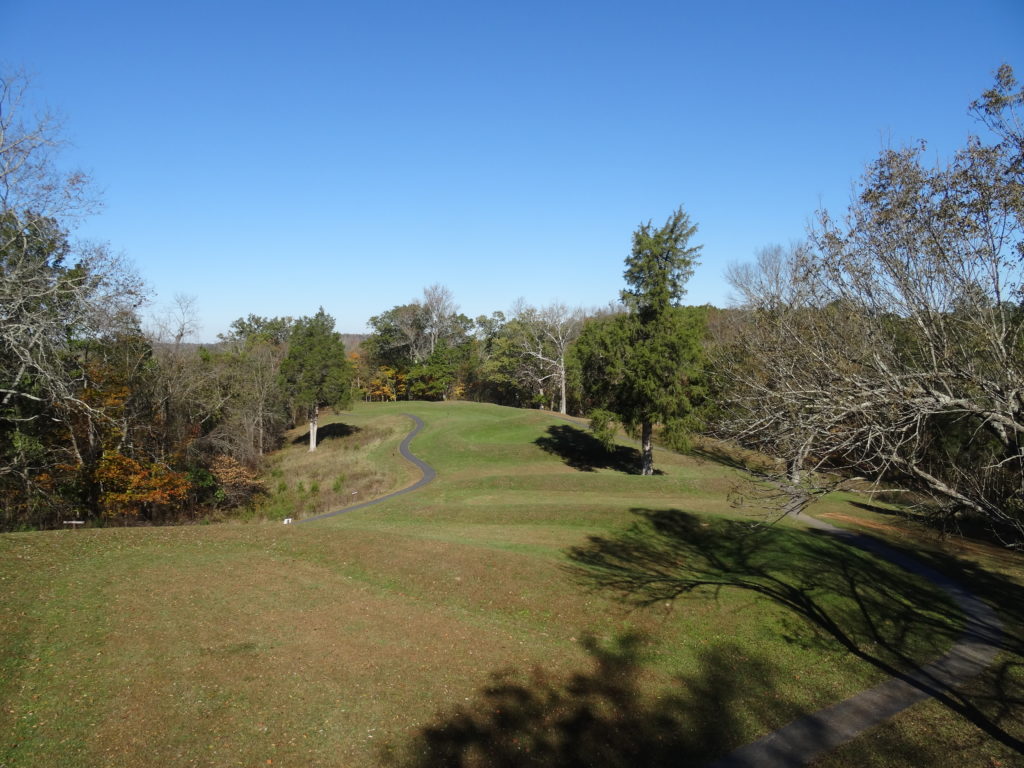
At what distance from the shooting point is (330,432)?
5862 cm

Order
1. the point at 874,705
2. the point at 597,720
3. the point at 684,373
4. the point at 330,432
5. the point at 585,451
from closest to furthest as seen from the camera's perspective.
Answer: the point at 597,720 < the point at 874,705 < the point at 684,373 < the point at 585,451 < the point at 330,432

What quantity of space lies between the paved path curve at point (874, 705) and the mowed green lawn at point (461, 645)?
0.28 m

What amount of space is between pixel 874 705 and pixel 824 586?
6496 mm

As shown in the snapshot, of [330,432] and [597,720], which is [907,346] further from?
[330,432]

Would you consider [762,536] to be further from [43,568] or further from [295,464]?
[295,464]

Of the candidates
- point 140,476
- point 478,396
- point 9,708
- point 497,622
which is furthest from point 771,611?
point 478,396

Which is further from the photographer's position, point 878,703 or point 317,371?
point 317,371

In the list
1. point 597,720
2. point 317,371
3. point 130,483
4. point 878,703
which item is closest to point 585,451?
point 317,371

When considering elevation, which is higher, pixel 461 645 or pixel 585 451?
pixel 585 451

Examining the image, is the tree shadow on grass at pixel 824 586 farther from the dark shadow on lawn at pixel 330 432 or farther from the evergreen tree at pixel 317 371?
the dark shadow on lawn at pixel 330 432

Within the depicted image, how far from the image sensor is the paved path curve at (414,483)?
28.7 m

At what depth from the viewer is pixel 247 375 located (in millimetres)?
46750

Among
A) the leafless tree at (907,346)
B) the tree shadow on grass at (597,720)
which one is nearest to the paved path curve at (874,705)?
the tree shadow on grass at (597,720)

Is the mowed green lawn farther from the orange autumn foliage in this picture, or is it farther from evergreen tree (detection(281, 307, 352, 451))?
evergreen tree (detection(281, 307, 352, 451))
